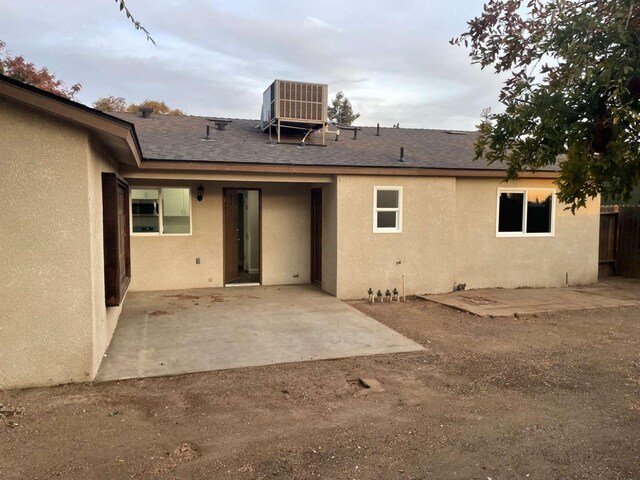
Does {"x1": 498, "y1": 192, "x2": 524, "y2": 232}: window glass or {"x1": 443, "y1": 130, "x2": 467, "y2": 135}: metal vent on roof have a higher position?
{"x1": 443, "y1": 130, "x2": 467, "y2": 135}: metal vent on roof

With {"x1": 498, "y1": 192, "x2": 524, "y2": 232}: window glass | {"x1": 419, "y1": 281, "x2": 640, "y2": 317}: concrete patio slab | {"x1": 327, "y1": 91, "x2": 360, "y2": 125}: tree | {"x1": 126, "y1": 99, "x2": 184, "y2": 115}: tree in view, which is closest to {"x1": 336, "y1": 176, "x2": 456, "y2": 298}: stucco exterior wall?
{"x1": 419, "y1": 281, "x2": 640, "y2": 317}: concrete patio slab

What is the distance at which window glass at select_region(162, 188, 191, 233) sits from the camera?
10.3 metres

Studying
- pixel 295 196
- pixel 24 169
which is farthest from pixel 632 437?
pixel 295 196

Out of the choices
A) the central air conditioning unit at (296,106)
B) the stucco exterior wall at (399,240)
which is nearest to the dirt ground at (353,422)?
the stucco exterior wall at (399,240)

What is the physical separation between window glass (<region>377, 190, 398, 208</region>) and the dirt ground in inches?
175

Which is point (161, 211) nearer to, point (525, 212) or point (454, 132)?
point (525, 212)

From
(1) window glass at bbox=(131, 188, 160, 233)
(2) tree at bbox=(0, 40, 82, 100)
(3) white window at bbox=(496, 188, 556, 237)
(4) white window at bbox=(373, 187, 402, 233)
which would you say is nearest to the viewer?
(4) white window at bbox=(373, 187, 402, 233)

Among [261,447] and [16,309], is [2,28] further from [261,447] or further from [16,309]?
[261,447]

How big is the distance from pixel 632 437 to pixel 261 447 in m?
3.02

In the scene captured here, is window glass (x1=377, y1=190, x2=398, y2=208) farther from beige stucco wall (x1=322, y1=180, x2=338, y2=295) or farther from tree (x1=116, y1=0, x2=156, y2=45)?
tree (x1=116, y1=0, x2=156, y2=45)

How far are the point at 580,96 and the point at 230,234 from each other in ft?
28.8

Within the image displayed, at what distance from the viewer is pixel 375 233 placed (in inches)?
387

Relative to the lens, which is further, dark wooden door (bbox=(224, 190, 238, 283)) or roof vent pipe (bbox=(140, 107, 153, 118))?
roof vent pipe (bbox=(140, 107, 153, 118))

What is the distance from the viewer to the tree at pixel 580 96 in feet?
9.34
